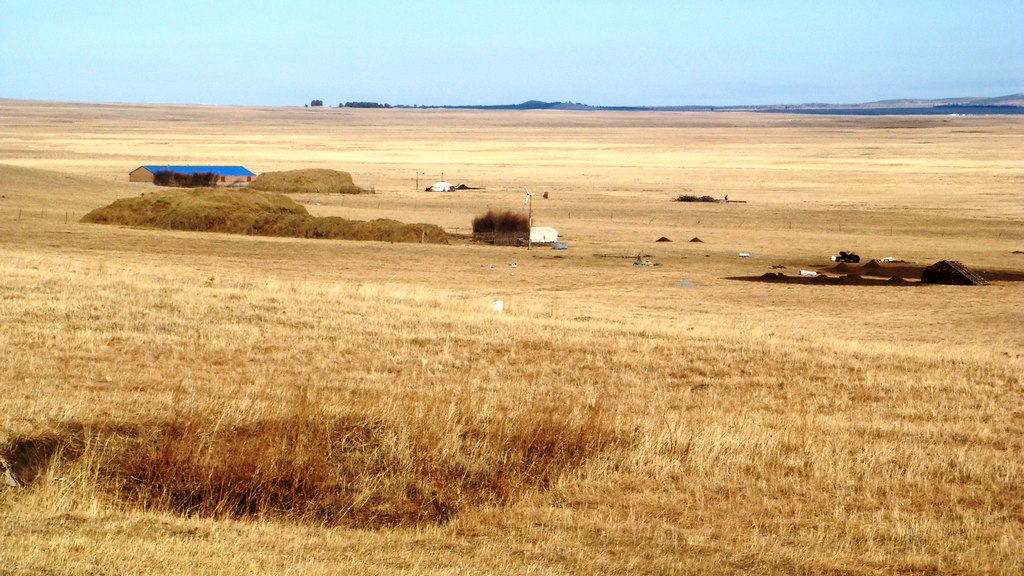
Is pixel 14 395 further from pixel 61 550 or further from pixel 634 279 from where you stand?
pixel 634 279

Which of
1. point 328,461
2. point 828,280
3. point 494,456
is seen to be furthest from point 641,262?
point 328,461

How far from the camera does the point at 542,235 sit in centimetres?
5409

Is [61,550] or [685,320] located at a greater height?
[61,550]

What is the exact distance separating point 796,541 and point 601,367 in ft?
28.8

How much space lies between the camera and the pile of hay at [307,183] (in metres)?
86.5

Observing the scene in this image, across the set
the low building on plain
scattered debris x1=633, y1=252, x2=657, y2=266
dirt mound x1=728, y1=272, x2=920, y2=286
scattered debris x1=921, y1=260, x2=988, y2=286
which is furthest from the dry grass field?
the low building on plain

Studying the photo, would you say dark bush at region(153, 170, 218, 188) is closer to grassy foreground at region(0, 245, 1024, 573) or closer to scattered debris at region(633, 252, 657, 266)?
scattered debris at region(633, 252, 657, 266)

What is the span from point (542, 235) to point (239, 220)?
15.3 meters

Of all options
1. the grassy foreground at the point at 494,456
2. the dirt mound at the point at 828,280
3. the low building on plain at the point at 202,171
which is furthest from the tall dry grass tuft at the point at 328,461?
the low building on plain at the point at 202,171

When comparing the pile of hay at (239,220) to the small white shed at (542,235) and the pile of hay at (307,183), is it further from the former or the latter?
the pile of hay at (307,183)

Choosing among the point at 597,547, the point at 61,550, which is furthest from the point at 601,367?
the point at 61,550

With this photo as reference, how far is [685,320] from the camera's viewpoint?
2728cm

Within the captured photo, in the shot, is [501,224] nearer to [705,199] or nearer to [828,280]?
[828,280]

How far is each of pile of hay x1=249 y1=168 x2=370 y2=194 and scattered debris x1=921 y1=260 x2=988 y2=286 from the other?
54.2 m
